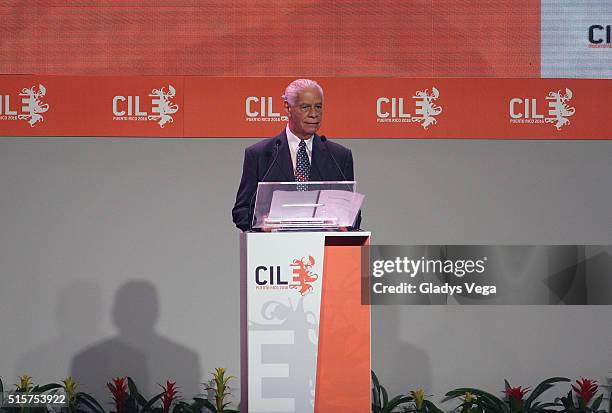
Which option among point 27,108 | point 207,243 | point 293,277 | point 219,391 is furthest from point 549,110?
point 27,108

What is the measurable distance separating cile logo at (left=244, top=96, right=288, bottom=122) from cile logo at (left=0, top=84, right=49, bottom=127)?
1.30 m

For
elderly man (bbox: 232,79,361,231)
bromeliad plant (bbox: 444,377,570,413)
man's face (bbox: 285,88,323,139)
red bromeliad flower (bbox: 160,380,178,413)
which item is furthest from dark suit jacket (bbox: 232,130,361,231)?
bromeliad plant (bbox: 444,377,570,413)

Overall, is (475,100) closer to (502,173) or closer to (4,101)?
(502,173)

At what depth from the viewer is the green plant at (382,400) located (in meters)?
5.39

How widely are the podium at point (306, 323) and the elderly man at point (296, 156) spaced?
1.22 metres

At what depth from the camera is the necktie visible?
180 inches

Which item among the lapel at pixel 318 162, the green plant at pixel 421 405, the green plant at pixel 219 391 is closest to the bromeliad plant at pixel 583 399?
the green plant at pixel 421 405

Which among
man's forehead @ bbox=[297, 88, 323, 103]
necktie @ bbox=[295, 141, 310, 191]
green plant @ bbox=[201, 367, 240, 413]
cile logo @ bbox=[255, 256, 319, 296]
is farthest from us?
green plant @ bbox=[201, 367, 240, 413]

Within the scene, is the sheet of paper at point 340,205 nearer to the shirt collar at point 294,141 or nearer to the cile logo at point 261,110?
the shirt collar at point 294,141

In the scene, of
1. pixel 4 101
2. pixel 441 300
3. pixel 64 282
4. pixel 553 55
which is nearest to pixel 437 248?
pixel 441 300

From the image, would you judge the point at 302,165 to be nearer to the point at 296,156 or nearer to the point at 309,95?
the point at 296,156

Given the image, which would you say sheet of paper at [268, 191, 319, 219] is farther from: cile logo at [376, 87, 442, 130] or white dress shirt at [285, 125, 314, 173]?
cile logo at [376, 87, 442, 130]

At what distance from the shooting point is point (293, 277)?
334cm

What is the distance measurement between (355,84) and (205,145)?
1.06 metres
